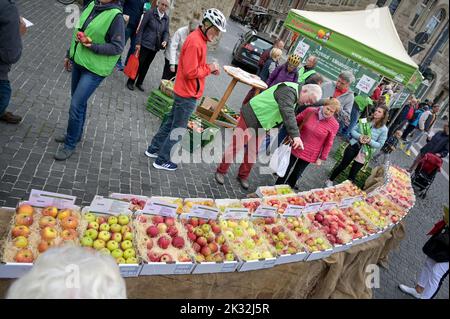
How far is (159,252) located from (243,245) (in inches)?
34.4

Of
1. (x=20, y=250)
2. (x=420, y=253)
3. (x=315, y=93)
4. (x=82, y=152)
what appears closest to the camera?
(x=20, y=250)

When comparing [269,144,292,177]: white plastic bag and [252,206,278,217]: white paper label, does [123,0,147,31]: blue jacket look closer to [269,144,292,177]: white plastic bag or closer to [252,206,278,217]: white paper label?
[269,144,292,177]: white plastic bag

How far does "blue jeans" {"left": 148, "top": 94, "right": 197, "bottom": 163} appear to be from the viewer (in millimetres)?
4418

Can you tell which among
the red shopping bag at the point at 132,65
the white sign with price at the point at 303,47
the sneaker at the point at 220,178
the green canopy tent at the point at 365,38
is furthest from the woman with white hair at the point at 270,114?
the white sign with price at the point at 303,47

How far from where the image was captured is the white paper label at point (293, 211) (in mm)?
3902

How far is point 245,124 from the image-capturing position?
475cm

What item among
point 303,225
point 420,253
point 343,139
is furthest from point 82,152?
point 343,139

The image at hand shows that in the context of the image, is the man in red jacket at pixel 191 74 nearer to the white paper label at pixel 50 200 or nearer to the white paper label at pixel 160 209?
the white paper label at pixel 160 209

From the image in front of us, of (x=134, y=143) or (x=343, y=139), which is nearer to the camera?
(x=134, y=143)

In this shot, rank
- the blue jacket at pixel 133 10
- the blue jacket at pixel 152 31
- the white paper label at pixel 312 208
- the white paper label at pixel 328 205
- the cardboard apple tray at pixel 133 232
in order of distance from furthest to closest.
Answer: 1. the blue jacket at pixel 133 10
2. the blue jacket at pixel 152 31
3. the white paper label at pixel 328 205
4. the white paper label at pixel 312 208
5. the cardboard apple tray at pixel 133 232

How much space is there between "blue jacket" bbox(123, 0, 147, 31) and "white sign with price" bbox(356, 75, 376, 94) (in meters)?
7.10

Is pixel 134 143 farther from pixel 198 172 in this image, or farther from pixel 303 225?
pixel 303 225

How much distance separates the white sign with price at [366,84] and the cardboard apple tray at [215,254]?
9.19 meters
